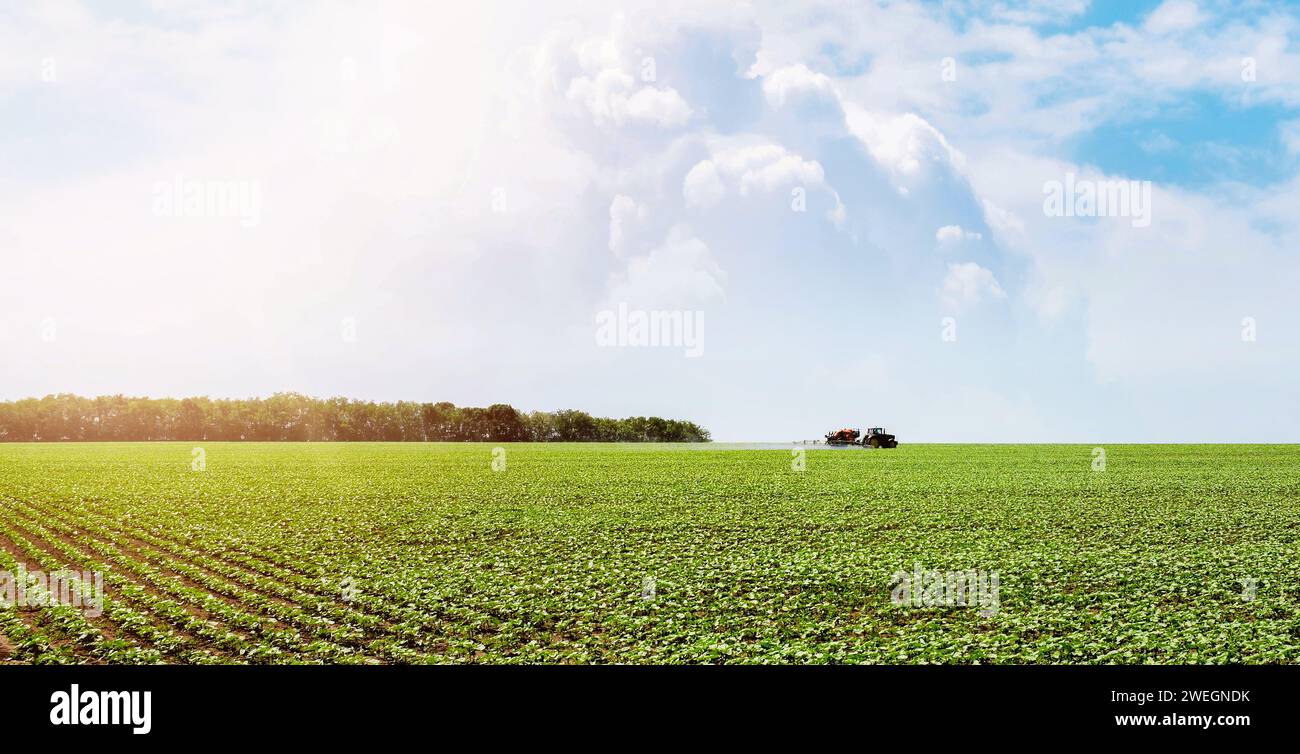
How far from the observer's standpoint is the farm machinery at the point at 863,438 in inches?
3743

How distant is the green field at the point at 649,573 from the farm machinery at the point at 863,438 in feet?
175

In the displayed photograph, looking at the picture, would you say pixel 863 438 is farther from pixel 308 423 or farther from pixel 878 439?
pixel 308 423

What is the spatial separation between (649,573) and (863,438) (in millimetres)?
82024

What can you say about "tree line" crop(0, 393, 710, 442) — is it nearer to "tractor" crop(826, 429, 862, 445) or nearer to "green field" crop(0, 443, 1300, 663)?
"tractor" crop(826, 429, 862, 445)

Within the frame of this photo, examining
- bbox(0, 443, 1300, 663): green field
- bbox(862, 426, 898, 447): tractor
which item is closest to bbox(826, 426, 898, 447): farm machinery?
bbox(862, 426, 898, 447): tractor

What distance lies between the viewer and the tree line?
519 ft

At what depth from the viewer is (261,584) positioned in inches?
699

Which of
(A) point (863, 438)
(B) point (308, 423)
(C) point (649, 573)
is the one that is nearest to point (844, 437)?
(A) point (863, 438)
